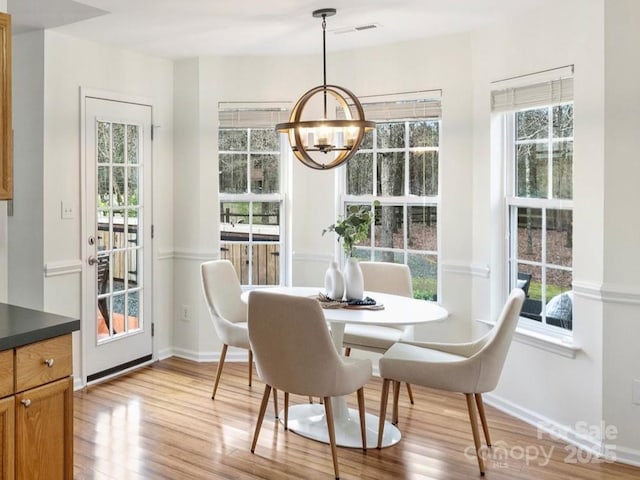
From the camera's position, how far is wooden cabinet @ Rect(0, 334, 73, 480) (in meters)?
2.00

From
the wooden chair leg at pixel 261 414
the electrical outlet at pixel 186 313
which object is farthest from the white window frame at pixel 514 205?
the electrical outlet at pixel 186 313

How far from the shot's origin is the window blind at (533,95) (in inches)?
129

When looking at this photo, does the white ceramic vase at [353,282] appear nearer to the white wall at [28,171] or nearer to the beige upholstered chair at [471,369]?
the beige upholstered chair at [471,369]

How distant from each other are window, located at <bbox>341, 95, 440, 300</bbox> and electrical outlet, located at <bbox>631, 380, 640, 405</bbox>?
1.54 metres

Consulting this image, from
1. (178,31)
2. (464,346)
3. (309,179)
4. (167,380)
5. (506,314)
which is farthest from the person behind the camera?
(309,179)

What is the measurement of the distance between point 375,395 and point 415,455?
0.91 metres

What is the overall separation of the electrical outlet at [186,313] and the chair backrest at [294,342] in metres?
2.05

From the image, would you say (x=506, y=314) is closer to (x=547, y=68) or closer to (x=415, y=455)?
(x=415, y=455)

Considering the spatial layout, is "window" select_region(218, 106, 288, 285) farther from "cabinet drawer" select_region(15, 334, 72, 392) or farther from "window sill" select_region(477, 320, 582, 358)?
"cabinet drawer" select_region(15, 334, 72, 392)

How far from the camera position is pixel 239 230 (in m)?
4.78

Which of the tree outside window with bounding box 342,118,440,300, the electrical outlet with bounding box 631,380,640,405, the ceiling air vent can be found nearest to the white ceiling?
the ceiling air vent

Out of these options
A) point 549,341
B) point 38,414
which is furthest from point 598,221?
point 38,414

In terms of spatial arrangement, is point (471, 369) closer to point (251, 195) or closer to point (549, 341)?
point (549, 341)

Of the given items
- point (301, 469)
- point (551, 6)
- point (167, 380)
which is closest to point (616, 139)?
point (551, 6)
